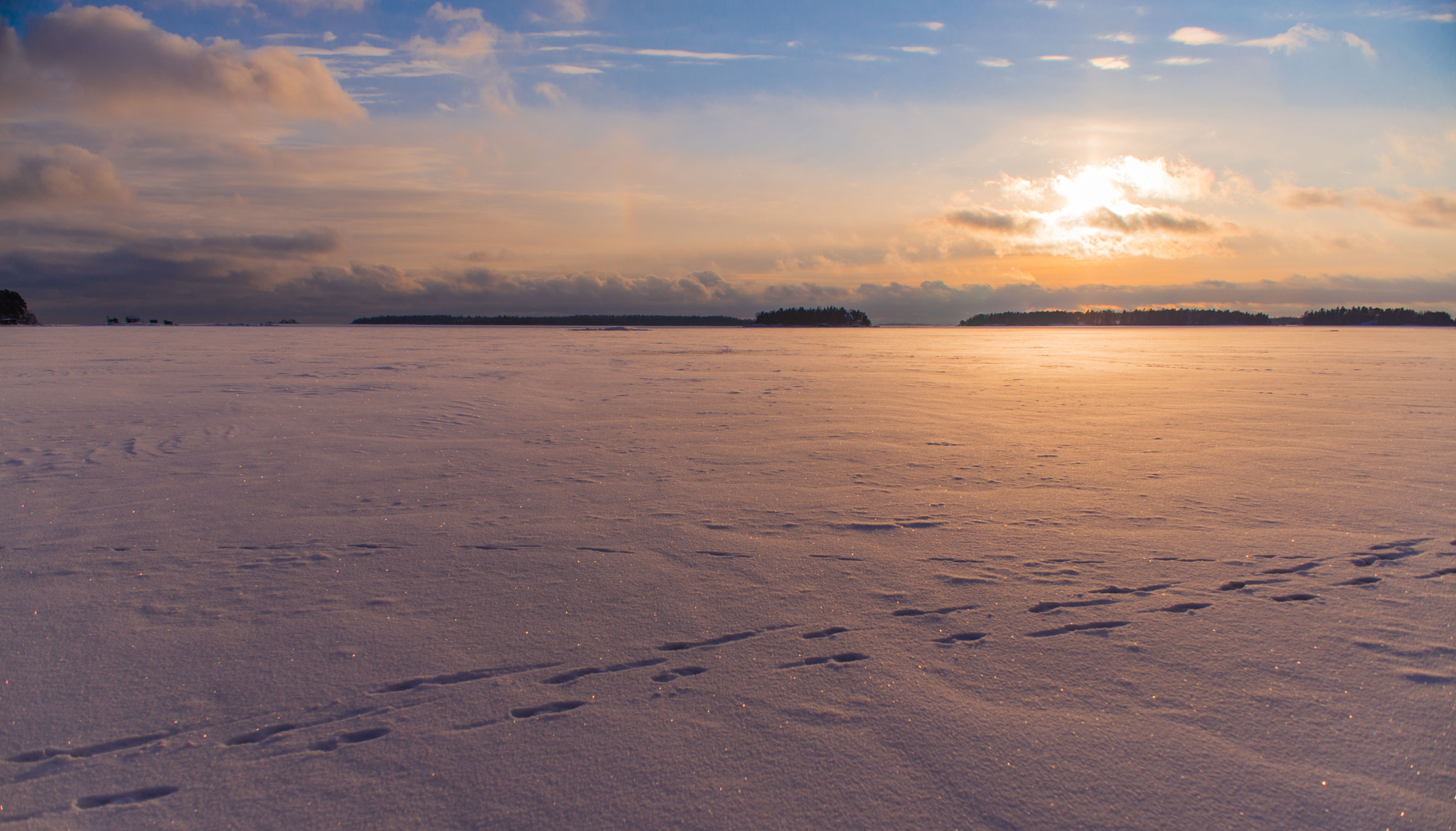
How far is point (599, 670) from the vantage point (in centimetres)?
258

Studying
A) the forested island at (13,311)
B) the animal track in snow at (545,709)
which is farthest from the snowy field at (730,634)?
the forested island at (13,311)

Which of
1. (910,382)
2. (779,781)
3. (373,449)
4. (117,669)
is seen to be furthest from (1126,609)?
(910,382)

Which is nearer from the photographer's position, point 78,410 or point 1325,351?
point 78,410

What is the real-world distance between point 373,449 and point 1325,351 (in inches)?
1188

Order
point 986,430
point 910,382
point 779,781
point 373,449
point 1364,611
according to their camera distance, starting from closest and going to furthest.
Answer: point 779,781, point 1364,611, point 373,449, point 986,430, point 910,382

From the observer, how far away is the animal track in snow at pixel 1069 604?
3047mm

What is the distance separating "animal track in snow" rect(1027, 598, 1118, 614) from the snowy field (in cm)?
1

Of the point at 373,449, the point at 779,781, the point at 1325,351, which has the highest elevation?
the point at 1325,351

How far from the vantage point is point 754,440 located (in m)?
6.98

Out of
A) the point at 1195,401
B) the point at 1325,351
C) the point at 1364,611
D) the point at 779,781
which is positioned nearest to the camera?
the point at 779,781

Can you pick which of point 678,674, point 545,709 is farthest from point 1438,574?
point 545,709

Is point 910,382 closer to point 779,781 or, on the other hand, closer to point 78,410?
point 779,781

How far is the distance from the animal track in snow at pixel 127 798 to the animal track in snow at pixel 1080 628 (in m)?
3.05

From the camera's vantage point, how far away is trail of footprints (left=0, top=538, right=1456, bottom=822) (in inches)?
82.8
